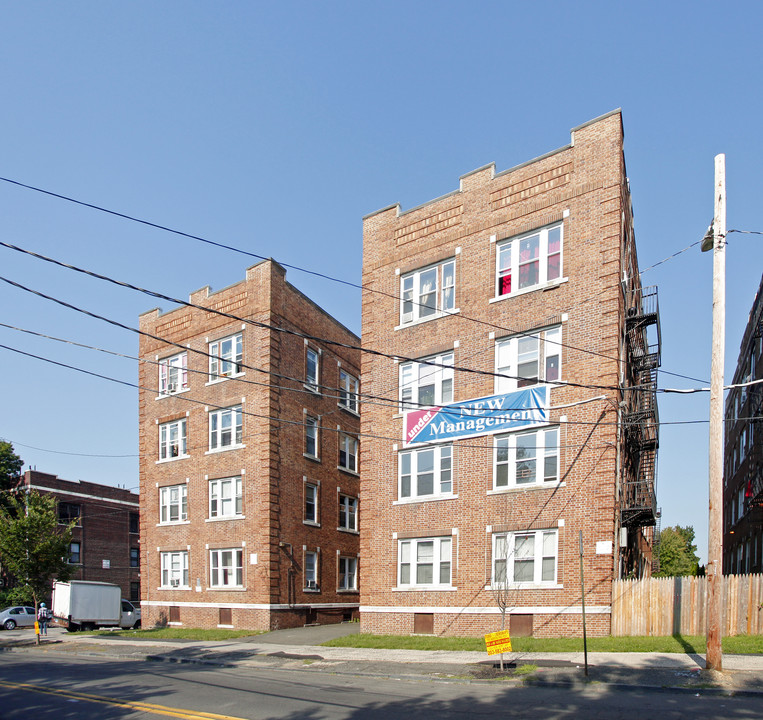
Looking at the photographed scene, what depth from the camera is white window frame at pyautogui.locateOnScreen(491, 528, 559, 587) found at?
21.9m

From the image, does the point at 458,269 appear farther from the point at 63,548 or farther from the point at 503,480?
the point at 63,548

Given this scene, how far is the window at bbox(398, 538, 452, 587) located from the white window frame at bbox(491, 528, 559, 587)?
1856 mm

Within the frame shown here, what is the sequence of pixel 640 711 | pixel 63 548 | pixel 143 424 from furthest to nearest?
pixel 143 424
pixel 63 548
pixel 640 711

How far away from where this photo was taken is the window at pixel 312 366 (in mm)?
34281

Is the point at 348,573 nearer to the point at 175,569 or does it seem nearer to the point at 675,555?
the point at 175,569

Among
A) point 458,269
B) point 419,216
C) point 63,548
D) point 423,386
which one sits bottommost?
point 63,548

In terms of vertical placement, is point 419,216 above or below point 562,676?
above

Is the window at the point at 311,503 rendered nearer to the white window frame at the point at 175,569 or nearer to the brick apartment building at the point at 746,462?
the white window frame at the point at 175,569

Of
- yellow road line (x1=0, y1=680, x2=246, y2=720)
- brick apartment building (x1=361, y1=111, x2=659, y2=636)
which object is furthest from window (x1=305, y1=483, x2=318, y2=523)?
yellow road line (x1=0, y1=680, x2=246, y2=720)

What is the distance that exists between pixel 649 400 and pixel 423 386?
11.8 meters

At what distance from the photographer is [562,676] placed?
1474 centimetres

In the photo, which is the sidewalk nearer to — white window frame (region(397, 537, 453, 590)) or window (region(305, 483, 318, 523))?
white window frame (region(397, 537, 453, 590))

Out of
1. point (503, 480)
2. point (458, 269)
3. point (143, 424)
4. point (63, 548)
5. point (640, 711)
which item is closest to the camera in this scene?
point (640, 711)

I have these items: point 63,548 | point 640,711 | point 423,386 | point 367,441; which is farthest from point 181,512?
point 640,711
